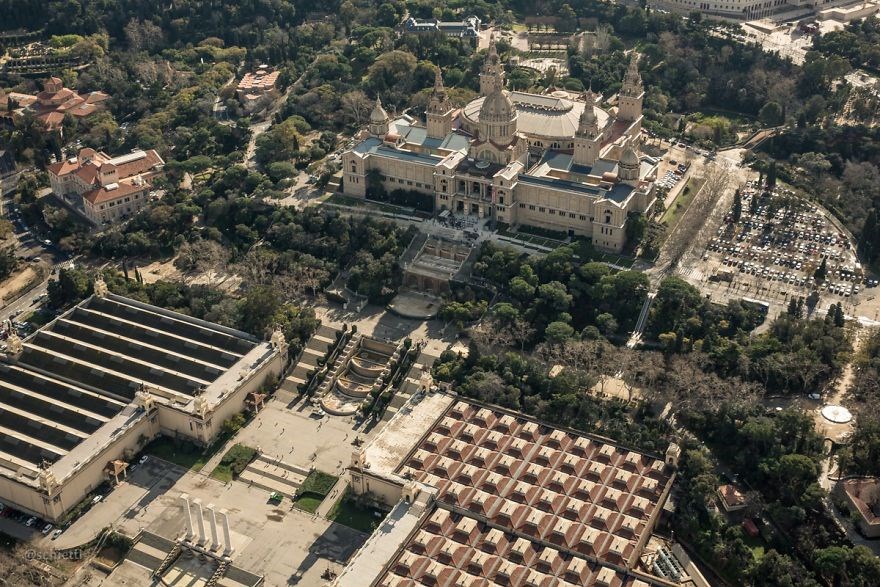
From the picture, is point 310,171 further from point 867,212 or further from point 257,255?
point 867,212

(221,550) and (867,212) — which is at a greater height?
(867,212)

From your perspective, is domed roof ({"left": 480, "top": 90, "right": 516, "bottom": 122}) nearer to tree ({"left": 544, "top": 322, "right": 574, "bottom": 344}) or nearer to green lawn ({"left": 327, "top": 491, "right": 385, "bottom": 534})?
tree ({"left": 544, "top": 322, "right": 574, "bottom": 344})

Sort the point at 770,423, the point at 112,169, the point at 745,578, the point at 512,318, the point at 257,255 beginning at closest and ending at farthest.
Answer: the point at 745,578 → the point at 770,423 → the point at 512,318 → the point at 257,255 → the point at 112,169

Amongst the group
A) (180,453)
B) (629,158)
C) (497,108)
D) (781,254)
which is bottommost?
(180,453)

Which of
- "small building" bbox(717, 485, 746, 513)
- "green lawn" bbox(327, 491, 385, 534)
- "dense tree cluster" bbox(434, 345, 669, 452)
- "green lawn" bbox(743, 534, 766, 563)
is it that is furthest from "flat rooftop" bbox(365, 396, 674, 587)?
"green lawn" bbox(743, 534, 766, 563)

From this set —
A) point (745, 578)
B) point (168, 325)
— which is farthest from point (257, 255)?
point (745, 578)

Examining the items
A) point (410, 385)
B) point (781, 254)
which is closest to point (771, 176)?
point (781, 254)

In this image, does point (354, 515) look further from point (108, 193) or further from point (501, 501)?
point (108, 193)
